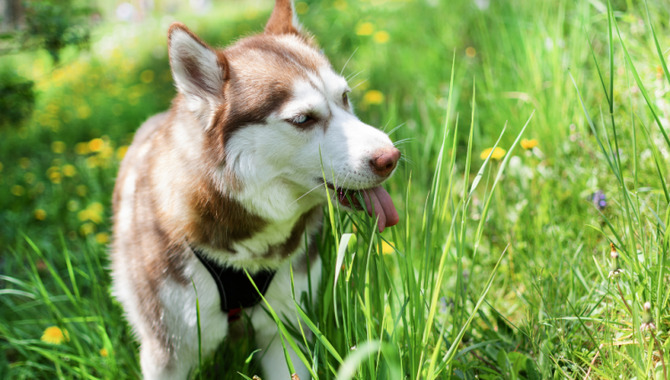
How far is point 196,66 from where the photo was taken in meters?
1.78

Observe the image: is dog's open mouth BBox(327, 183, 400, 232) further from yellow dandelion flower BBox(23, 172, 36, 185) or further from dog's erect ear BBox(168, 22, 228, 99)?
yellow dandelion flower BBox(23, 172, 36, 185)

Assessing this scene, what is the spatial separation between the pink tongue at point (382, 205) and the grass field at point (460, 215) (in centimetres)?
6

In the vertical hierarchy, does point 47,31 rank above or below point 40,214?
above

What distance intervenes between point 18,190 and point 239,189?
272cm

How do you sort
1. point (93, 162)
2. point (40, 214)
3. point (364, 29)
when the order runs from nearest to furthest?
point (40, 214) → point (93, 162) → point (364, 29)

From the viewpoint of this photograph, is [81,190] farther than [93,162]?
No

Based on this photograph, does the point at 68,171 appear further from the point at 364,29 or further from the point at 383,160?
the point at 383,160

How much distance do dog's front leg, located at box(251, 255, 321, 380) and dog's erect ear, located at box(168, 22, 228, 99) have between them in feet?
2.29

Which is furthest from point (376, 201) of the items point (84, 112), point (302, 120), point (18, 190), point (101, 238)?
point (84, 112)

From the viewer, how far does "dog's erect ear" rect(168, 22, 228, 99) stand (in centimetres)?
170

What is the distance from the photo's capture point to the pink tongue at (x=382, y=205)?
1678 millimetres

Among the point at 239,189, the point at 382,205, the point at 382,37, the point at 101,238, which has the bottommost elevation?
the point at 101,238

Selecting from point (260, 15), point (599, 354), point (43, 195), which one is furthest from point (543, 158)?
point (260, 15)

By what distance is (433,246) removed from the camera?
1.43 metres
